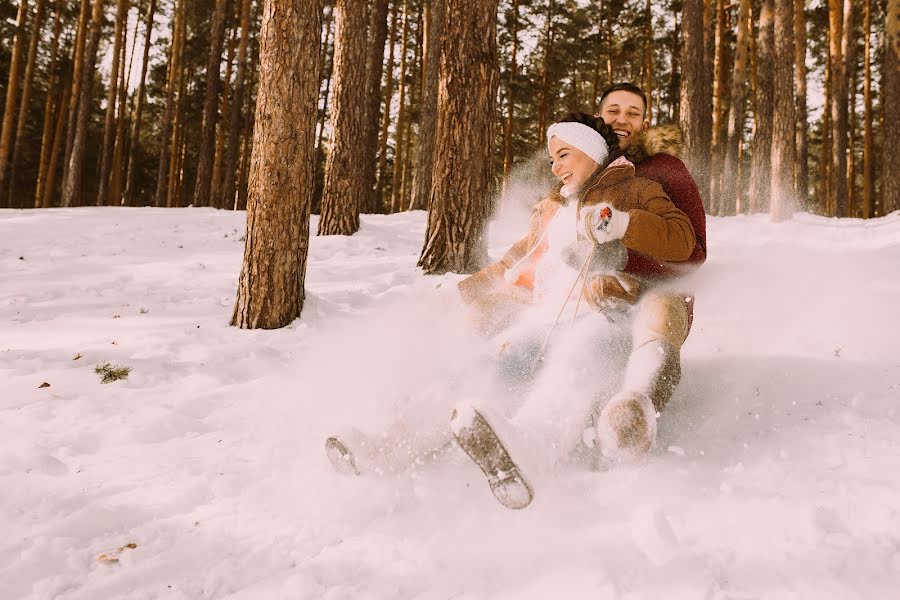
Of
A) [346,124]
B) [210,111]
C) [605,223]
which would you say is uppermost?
[210,111]

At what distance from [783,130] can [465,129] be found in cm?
652

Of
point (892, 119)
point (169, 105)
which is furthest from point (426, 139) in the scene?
point (169, 105)

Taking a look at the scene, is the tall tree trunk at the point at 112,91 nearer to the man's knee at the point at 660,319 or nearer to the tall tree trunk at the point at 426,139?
the tall tree trunk at the point at 426,139

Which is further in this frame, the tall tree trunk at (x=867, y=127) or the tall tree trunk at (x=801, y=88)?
the tall tree trunk at (x=801, y=88)

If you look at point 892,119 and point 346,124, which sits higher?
point 892,119

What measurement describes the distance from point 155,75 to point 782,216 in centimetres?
2153

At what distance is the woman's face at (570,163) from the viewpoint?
2545 mm

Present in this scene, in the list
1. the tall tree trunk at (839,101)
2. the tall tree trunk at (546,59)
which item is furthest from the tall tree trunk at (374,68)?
the tall tree trunk at (839,101)

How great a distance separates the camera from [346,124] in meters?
6.74

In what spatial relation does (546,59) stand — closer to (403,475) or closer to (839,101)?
(839,101)

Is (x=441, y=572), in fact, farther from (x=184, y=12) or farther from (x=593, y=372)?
(x=184, y=12)

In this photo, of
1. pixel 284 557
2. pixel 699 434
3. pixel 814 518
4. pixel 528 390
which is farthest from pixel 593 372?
pixel 284 557

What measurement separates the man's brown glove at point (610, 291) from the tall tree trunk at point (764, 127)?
29.1 ft

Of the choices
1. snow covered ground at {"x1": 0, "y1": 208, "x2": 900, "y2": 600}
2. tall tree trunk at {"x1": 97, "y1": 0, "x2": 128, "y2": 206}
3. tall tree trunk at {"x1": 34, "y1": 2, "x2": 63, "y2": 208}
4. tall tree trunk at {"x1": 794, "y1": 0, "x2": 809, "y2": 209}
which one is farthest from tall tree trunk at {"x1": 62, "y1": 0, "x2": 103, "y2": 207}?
tall tree trunk at {"x1": 794, "y1": 0, "x2": 809, "y2": 209}
